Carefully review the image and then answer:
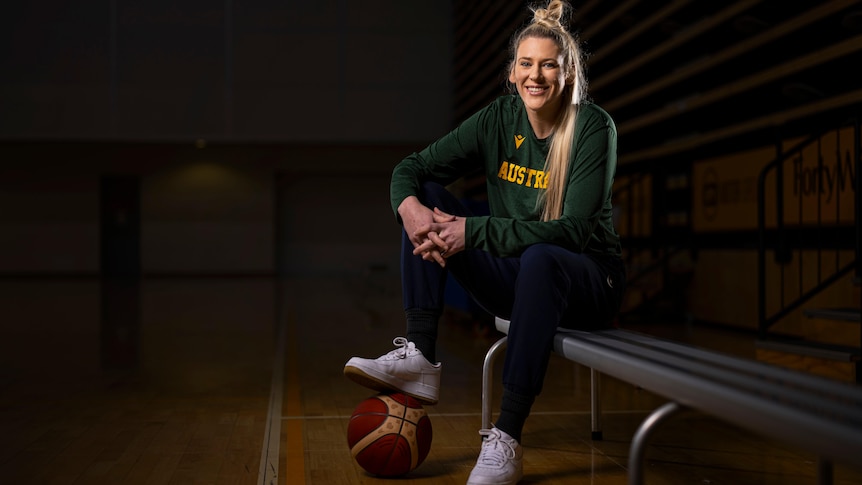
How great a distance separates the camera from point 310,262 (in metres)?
18.5

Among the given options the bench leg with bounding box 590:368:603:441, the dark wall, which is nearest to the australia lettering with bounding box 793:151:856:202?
the bench leg with bounding box 590:368:603:441

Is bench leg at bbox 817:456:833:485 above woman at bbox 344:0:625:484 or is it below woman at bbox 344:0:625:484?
below

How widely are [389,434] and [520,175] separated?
0.86 metres

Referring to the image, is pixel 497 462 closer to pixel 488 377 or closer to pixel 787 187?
pixel 488 377

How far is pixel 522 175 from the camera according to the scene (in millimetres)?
2719

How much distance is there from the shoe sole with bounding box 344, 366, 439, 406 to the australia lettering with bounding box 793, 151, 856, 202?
352 cm

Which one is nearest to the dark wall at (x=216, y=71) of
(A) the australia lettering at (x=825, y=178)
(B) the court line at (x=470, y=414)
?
(A) the australia lettering at (x=825, y=178)

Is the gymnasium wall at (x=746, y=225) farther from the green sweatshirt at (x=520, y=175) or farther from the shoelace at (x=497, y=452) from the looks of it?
the shoelace at (x=497, y=452)

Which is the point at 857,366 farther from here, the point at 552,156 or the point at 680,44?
the point at 680,44

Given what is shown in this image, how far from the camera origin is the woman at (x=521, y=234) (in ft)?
7.57

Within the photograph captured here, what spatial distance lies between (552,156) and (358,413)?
3.05 feet

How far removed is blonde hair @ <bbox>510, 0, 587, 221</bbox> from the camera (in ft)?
8.43

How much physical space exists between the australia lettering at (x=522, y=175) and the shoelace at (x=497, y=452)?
0.74 metres

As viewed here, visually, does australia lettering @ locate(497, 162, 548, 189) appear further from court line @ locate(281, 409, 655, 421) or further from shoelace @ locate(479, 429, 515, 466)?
court line @ locate(281, 409, 655, 421)
